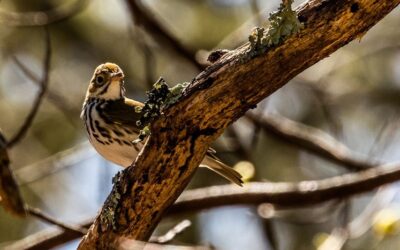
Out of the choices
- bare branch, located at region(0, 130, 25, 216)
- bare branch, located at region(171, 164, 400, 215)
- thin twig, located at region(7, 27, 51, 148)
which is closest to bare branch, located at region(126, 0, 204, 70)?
bare branch, located at region(171, 164, 400, 215)

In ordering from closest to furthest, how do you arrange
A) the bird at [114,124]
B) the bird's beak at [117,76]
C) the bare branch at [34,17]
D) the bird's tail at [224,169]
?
the bird's tail at [224,169], the bird at [114,124], the bird's beak at [117,76], the bare branch at [34,17]

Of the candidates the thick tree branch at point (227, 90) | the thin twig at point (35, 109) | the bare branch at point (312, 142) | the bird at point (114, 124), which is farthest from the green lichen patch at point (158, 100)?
the bare branch at point (312, 142)

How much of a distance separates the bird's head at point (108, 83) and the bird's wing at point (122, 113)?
0.32ft

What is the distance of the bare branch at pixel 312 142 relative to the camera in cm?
632

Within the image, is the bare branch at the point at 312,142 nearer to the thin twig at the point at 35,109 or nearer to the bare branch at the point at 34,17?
the bare branch at the point at 34,17

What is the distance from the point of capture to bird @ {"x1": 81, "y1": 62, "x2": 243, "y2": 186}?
215 inches

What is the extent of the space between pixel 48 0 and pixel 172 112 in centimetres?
468

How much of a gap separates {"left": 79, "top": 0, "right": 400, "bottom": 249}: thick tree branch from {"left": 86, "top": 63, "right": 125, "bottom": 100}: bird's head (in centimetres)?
238

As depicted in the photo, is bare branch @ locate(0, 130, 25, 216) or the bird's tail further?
the bird's tail

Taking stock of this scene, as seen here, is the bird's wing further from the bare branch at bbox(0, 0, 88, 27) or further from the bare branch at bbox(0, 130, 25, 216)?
the bare branch at bbox(0, 130, 25, 216)

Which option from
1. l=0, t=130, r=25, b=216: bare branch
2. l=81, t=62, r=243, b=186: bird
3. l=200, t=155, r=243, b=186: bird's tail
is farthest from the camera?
l=81, t=62, r=243, b=186: bird

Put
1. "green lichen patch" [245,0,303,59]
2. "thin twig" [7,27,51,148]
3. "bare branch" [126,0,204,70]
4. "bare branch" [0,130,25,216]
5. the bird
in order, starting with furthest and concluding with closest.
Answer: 1. "bare branch" [126,0,204,70]
2. the bird
3. "thin twig" [7,27,51,148]
4. "bare branch" [0,130,25,216]
5. "green lichen patch" [245,0,303,59]

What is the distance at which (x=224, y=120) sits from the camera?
137 inches

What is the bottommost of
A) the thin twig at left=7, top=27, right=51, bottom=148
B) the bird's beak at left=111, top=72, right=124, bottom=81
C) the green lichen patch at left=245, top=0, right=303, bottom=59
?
the green lichen patch at left=245, top=0, right=303, bottom=59
